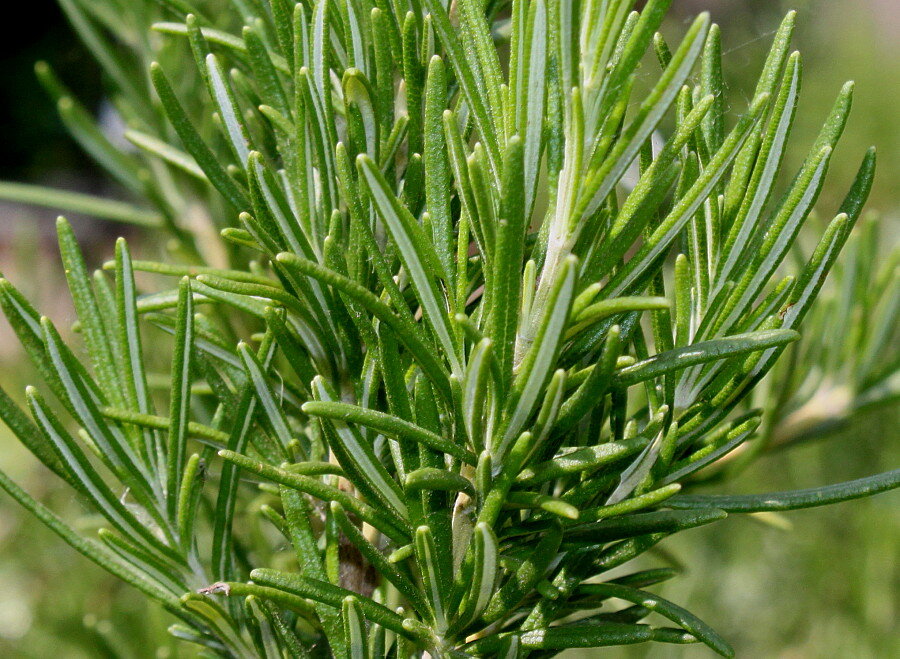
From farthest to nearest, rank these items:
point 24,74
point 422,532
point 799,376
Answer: point 24,74 < point 799,376 < point 422,532

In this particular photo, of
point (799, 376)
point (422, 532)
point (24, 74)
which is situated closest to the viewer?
point (422, 532)

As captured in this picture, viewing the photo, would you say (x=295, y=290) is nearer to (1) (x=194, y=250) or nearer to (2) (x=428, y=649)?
(2) (x=428, y=649)

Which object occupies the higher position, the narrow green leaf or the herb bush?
the herb bush

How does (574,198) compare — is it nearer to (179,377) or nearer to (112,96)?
(179,377)

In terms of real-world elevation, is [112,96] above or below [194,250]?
above

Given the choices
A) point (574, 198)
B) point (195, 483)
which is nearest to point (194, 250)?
point (195, 483)

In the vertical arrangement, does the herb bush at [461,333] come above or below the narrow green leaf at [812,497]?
above

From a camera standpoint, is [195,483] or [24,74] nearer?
[195,483]

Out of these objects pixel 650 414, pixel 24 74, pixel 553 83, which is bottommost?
pixel 650 414
